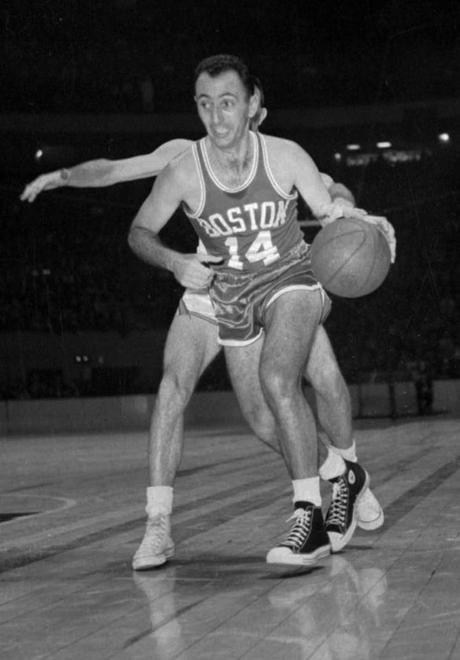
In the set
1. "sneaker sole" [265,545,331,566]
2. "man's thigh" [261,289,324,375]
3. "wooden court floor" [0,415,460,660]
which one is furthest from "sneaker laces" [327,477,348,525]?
"man's thigh" [261,289,324,375]

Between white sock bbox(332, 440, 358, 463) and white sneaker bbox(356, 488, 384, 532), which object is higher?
white sock bbox(332, 440, 358, 463)

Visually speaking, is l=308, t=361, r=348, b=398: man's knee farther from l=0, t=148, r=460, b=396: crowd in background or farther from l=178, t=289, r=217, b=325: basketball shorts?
l=0, t=148, r=460, b=396: crowd in background

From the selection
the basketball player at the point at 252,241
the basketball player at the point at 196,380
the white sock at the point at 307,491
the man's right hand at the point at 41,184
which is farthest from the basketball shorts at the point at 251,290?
the man's right hand at the point at 41,184

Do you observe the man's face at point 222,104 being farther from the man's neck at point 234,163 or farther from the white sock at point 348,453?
the white sock at point 348,453

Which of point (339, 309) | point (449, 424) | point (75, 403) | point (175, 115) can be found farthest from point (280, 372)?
point (175, 115)

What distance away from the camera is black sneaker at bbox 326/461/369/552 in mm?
4962

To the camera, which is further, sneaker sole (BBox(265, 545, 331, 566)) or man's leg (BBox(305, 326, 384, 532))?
man's leg (BBox(305, 326, 384, 532))

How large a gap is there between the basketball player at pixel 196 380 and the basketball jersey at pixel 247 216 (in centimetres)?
23

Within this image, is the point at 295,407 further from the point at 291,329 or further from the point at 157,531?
the point at 157,531

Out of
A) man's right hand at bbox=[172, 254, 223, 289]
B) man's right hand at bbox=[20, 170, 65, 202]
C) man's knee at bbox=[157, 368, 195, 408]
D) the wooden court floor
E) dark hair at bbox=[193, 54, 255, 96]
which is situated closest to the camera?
the wooden court floor

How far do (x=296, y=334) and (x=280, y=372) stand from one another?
164 millimetres

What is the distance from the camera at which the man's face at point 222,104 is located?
15.6 feet

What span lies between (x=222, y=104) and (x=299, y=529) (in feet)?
5.11

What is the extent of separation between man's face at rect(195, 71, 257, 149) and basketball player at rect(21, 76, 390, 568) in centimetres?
26
